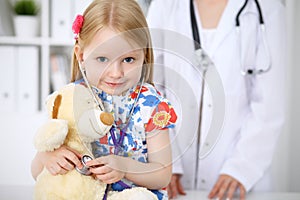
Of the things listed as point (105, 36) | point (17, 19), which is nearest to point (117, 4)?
point (105, 36)

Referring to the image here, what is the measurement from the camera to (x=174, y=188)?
1169mm

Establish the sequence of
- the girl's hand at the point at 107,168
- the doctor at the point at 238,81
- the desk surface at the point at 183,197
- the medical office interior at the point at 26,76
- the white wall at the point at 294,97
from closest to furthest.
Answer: the girl's hand at the point at 107,168 → the desk surface at the point at 183,197 → the doctor at the point at 238,81 → the white wall at the point at 294,97 → the medical office interior at the point at 26,76

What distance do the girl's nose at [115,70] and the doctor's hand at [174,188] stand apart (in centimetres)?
53

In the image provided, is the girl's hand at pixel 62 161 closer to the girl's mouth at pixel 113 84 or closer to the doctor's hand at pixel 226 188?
the girl's mouth at pixel 113 84

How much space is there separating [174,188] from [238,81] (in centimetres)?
37

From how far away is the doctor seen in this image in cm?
125

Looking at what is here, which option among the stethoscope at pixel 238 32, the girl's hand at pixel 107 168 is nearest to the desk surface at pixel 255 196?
the stethoscope at pixel 238 32

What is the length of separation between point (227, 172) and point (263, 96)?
0.82 feet

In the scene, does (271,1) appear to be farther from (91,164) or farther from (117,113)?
(91,164)

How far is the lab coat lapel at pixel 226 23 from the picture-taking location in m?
1.25

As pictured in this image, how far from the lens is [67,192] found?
2.38 ft

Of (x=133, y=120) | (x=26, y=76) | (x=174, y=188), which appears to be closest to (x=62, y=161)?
(x=133, y=120)

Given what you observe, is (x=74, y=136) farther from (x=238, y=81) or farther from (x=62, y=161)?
(x=238, y=81)

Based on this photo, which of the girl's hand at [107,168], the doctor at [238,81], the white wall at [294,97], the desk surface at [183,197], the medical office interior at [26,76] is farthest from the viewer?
the medical office interior at [26,76]
